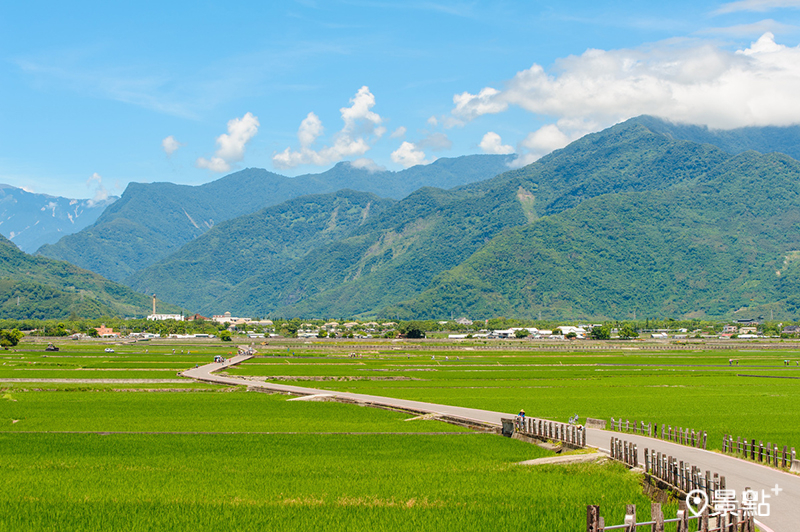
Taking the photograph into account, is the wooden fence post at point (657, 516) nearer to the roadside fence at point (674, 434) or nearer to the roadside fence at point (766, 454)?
the roadside fence at point (766, 454)

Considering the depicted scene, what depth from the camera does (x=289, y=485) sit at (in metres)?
23.7

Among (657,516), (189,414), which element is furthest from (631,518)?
(189,414)

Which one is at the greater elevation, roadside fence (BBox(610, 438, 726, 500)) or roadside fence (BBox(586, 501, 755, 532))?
→ roadside fence (BBox(586, 501, 755, 532))

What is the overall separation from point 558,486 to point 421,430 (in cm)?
1465

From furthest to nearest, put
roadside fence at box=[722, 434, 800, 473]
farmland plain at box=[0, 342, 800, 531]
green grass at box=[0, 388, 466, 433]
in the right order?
1. green grass at box=[0, 388, 466, 433]
2. roadside fence at box=[722, 434, 800, 473]
3. farmland plain at box=[0, 342, 800, 531]

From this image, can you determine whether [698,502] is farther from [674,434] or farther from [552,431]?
[674,434]

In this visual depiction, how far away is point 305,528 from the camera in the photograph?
720 inches

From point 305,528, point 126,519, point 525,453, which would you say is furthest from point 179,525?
point 525,453

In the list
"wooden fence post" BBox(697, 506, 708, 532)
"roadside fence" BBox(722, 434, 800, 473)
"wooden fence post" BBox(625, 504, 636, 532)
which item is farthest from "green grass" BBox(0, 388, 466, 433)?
"wooden fence post" BBox(625, 504, 636, 532)

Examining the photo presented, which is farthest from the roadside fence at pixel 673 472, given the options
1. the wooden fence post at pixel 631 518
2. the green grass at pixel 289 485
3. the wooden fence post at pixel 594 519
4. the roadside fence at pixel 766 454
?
the wooden fence post at pixel 594 519

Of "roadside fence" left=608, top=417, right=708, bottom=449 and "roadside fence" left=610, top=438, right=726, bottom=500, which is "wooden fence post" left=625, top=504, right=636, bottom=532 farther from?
"roadside fence" left=608, top=417, right=708, bottom=449

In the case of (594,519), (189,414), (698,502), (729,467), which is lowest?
(189,414)

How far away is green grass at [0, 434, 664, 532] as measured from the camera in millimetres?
19094

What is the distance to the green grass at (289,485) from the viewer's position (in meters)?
19.1
